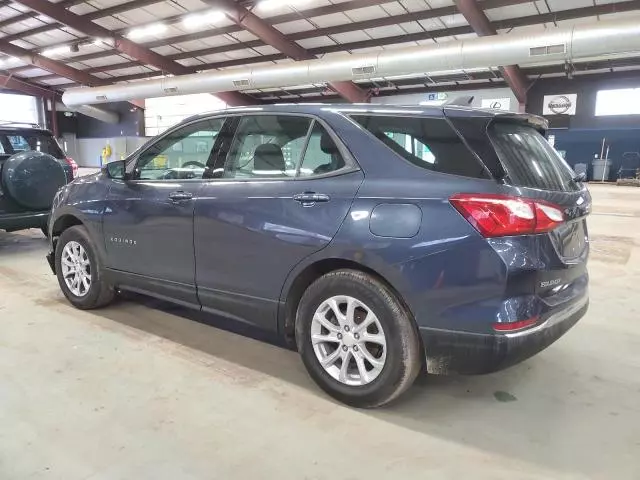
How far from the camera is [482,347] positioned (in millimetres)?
2025

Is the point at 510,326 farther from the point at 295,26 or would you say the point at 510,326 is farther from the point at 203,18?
the point at 203,18

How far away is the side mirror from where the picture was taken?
3.39 meters

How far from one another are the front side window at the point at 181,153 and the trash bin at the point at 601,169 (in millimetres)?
18206

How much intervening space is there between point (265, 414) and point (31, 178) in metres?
4.63

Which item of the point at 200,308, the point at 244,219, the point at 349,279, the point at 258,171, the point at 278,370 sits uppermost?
the point at 258,171

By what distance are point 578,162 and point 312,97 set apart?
11.3 meters

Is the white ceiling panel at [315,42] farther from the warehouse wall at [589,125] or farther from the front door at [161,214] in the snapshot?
the front door at [161,214]

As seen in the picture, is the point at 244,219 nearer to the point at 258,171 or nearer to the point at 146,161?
the point at 258,171

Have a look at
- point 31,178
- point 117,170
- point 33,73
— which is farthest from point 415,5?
point 33,73

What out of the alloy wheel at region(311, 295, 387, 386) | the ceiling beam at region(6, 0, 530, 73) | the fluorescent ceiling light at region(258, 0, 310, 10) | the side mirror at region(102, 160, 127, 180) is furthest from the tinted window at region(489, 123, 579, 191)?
the fluorescent ceiling light at region(258, 0, 310, 10)

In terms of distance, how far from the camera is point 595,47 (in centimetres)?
983

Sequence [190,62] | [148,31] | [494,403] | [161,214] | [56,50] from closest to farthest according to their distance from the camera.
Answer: [494,403] < [161,214] < [148,31] < [190,62] < [56,50]

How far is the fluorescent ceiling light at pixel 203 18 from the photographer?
13652 mm

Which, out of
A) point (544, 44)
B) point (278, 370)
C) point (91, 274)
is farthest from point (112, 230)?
point (544, 44)
